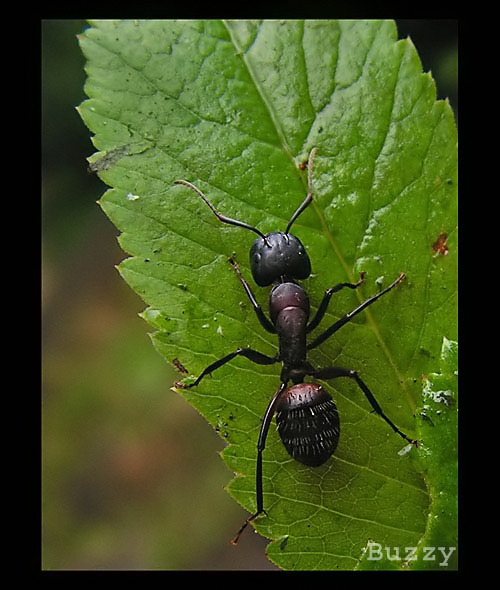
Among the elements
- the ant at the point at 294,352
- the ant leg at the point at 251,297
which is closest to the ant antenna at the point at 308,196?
the ant at the point at 294,352

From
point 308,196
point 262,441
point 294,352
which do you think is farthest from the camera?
point 294,352

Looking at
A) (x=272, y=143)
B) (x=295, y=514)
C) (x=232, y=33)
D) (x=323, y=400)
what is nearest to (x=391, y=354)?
(x=323, y=400)

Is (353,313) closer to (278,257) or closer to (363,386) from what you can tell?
(363,386)

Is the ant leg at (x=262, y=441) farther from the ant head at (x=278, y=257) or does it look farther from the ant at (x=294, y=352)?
the ant head at (x=278, y=257)

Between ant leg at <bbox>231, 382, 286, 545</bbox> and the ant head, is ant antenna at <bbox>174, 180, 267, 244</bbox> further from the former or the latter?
ant leg at <bbox>231, 382, 286, 545</bbox>

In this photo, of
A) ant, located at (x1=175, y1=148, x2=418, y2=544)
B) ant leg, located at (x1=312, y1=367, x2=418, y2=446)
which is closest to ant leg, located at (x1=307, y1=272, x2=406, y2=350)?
ant, located at (x1=175, y1=148, x2=418, y2=544)

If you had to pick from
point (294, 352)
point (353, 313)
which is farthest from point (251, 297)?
point (353, 313)

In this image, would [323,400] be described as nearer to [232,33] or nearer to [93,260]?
[232,33]

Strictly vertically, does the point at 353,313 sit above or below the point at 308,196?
below
